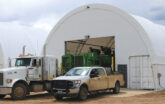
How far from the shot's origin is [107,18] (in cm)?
2345

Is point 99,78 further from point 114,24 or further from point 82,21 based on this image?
point 82,21

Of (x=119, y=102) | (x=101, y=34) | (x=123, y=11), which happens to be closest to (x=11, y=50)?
(x=101, y=34)

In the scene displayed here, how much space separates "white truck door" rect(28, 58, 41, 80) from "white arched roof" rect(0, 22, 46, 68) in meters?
10.3

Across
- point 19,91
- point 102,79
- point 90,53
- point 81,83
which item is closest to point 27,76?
point 19,91

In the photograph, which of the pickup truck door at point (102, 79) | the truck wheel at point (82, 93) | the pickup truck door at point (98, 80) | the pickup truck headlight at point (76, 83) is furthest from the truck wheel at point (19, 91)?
the pickup truck door at point (102, 79)

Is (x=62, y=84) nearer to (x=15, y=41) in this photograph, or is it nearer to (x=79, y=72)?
(x=79, y=72)

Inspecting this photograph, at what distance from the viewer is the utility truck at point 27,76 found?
608 inches

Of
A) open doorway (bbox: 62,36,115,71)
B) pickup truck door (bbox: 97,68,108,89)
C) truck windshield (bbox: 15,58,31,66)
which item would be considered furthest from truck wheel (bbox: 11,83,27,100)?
open doorway (bbox: 62,36,115,71)

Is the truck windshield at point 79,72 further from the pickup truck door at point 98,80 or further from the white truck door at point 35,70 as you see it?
the white truck door at point 35,70

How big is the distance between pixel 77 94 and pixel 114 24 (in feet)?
33.4

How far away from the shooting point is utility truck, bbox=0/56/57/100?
15453mm

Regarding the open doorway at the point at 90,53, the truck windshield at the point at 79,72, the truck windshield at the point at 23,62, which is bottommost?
the truck windshield at the point at 79,72

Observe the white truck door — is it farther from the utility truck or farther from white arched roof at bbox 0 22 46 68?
white arched roof at bbox 0 22 46 68

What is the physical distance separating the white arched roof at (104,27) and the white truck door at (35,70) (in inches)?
325
